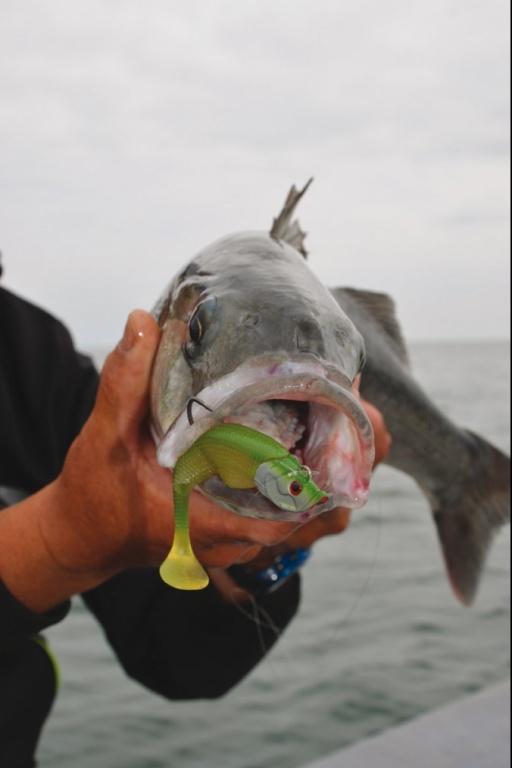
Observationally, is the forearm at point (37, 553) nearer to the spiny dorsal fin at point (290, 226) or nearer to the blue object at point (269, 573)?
the blue object at point (269, 573)

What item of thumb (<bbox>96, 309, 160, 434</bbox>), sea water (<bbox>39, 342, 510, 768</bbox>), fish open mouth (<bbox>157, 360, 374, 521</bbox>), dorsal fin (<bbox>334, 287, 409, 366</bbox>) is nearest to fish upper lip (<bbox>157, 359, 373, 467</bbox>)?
fish open mouth (<bbox>157, 360, 374, 521</bbox>)

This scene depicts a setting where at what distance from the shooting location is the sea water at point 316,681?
478cm

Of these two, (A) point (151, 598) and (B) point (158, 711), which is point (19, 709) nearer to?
(A) point (151, 598)

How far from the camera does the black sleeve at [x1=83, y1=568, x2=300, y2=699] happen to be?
252 cm

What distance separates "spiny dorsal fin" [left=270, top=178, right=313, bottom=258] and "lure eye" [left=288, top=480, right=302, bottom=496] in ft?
3.30

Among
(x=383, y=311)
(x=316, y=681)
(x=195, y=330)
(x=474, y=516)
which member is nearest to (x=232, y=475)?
(x=195, y=330)

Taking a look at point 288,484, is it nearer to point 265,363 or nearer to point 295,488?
point 295,488

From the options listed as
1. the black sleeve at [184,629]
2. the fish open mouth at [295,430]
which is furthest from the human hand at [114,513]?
the black sleeve at [184,629]

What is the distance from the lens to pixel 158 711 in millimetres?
5172

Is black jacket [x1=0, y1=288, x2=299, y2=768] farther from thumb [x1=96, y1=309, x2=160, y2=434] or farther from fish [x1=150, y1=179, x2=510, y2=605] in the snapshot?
thumb [x1=96, y1=309, x2=160, y2=434]

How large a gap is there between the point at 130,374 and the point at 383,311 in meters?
1.54

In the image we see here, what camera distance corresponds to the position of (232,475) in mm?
1119

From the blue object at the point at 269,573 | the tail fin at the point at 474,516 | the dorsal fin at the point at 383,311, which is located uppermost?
the dorsal fin at the point at 383,311

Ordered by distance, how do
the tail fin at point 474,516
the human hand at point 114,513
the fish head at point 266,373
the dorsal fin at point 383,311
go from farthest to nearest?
the tail fin at point 474,516 < the dorsal fin at point 383,311 < the human hand at point 114,513 < the fish head at point 266,373
